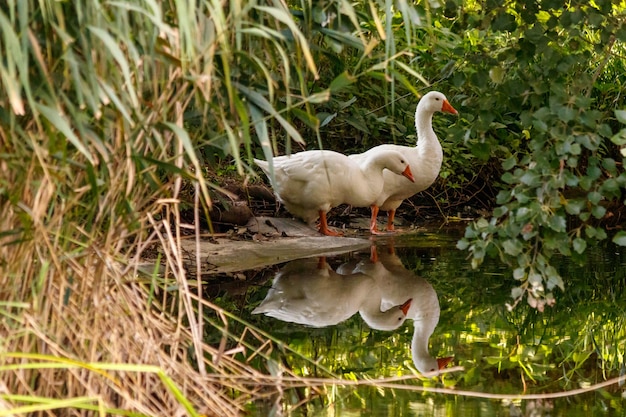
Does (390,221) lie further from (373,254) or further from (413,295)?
(413,295)

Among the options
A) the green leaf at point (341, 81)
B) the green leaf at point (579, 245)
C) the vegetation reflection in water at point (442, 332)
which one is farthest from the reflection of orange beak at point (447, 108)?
the green leaf at point (341, 81)

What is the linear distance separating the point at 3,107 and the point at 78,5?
0.30 m

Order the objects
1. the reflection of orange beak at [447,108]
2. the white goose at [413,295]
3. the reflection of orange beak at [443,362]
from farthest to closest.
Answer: the reflection of orange beak at [447,108]
the white goose at [413,295]
the reflection of orange beak at [443,362]

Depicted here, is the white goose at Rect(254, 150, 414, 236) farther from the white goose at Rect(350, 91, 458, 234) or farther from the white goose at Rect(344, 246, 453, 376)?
the white goose at Rect(344, 246, 453, 376)

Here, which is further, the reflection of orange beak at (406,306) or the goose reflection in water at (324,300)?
the reflection of orange beak at (406,306)

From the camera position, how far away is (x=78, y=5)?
216cm

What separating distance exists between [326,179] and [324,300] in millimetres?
1566

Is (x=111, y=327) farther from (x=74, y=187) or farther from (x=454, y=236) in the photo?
(x=454, y=236)

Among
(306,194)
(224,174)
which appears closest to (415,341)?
(306,194)

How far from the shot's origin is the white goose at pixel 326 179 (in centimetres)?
629

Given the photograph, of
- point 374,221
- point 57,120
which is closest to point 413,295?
point 374,221

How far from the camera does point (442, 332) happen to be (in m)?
4.03

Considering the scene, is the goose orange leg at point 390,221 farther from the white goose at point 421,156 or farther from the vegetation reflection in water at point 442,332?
the vegetation reflection in water at point 442,332

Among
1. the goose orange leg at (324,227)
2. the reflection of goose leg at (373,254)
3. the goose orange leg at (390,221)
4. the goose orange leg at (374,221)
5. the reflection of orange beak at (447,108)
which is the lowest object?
the goose orange leg at (390,221)
